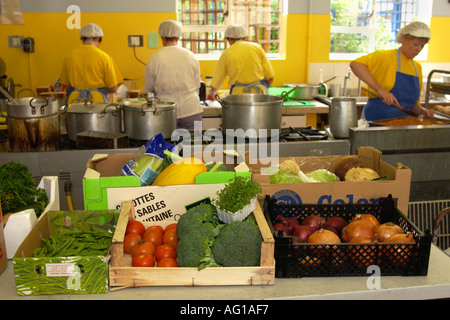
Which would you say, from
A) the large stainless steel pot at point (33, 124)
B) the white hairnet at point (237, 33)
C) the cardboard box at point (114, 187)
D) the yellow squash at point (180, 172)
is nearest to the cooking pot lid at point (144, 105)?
the large stainless steel pot at point (33, 124)

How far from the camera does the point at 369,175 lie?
7.06 ft

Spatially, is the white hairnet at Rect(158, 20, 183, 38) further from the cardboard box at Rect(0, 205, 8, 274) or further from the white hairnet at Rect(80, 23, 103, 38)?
the cardboard box at Rect(0, 205, 8, 274)

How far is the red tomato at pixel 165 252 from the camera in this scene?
1.55m

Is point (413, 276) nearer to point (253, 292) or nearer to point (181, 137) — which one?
point (253, 292)

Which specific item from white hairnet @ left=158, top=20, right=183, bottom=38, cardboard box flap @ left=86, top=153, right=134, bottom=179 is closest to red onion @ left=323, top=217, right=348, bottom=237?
cardboard box flap @ left=86, top=153, right=134, bottom=179

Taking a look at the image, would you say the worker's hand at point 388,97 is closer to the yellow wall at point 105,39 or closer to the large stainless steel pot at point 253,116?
the large stainless steel pot at point 253,116

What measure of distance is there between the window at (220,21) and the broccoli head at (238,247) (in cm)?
512

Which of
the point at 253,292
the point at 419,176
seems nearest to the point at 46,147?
the point at 253,292

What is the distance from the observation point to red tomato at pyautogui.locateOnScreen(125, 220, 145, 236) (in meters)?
1.68

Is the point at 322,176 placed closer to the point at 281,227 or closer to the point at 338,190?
the point at 338,190

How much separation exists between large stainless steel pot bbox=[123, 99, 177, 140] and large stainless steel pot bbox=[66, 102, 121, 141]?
8 cm

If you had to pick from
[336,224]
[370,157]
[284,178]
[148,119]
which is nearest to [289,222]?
[336,224]

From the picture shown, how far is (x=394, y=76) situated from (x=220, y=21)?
315cm

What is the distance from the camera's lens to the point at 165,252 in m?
1.56
